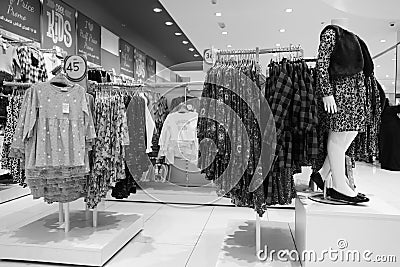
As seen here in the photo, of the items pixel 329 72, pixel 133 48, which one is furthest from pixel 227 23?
pixel 329 72

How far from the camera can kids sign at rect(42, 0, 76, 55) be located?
20.2ft

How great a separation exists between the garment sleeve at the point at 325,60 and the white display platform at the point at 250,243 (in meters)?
1.42

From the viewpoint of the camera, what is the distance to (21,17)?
5570mm

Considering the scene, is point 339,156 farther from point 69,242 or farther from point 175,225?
point 69,242

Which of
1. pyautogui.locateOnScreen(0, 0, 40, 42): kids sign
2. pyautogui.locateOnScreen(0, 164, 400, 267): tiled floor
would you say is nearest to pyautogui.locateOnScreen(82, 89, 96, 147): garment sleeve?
pyautogui.locateOnScreen(0, 164, 400, 267): tiled floor

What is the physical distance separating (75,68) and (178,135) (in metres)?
1.83

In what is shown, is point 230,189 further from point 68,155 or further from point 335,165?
point 68,155

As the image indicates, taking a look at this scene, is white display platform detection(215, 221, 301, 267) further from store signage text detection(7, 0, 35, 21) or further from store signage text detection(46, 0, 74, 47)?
store signage text detection(46, 0, 74, 47)

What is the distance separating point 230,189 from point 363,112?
1.18 m

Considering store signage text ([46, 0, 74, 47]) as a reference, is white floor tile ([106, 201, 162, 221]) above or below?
below

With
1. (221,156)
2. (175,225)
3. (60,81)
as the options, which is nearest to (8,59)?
(60,81)

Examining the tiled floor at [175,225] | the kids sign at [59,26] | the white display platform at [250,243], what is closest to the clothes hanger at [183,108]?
the tiled floor at [175,225]

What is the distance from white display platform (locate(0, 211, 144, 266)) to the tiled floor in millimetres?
84

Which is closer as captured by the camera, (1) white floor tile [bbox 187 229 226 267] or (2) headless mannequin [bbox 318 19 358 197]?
(2) headless mannequin [bbox 318 19 358 197]
